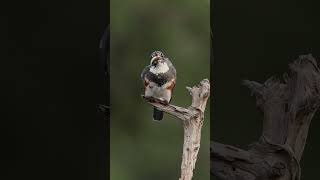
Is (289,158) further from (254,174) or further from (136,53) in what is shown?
(136,53)

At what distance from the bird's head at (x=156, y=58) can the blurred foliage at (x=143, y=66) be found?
22 millimetres

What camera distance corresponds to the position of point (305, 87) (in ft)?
8.06

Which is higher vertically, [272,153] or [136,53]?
[136,53]

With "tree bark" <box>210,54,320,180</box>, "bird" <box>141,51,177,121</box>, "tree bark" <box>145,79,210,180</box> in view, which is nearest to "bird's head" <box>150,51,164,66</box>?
"bird" <box>141,51,177,121</box>

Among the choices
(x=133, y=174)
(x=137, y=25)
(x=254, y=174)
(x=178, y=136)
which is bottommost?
(x=254, y=174)

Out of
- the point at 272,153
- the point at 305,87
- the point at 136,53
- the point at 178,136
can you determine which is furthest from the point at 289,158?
the point at 136,53

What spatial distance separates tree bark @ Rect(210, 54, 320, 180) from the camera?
243 centimetres

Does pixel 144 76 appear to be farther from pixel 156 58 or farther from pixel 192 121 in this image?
pixel 192 121

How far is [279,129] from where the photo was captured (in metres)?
2.47

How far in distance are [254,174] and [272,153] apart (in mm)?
130

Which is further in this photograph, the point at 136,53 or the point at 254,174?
the point at 254,174

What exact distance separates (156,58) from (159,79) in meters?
0.08

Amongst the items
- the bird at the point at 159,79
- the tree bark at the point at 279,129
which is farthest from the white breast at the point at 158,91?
the tree bark at the point at 279,129

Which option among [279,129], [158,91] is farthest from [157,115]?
[279,129]
